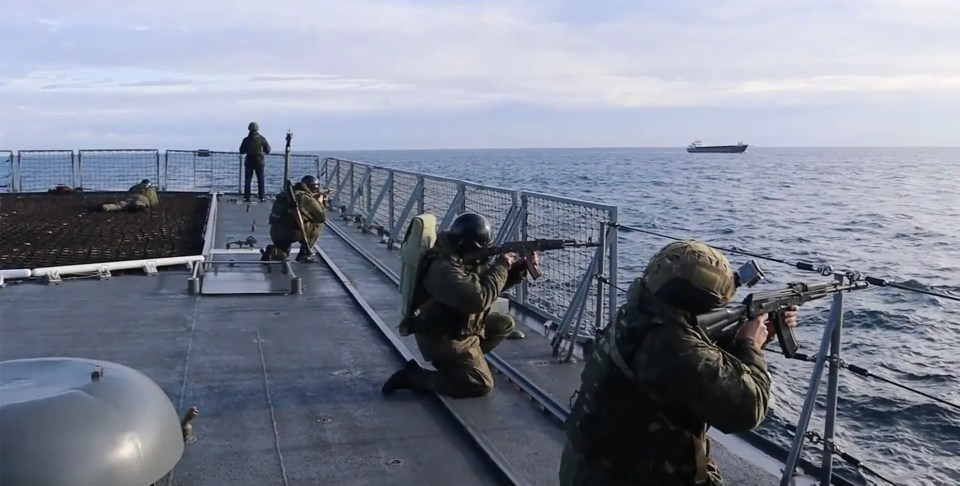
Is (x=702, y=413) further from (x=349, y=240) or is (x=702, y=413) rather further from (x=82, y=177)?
(x=82, y=177)

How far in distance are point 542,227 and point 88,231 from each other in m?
8.60

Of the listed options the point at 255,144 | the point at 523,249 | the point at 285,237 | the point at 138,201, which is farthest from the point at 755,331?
the point at 255,144

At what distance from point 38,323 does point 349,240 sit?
22.2 feet

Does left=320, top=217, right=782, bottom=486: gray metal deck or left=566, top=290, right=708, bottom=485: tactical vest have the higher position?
left=566, top=290, right=708, bottom=485: tactical vest

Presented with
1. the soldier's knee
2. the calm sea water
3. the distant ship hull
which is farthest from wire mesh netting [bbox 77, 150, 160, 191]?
the distant ship hull

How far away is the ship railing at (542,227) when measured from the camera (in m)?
7.00

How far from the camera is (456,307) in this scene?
5.84 m

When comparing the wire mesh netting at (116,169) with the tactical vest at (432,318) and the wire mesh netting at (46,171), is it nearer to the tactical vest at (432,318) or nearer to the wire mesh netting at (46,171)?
the wire mesh netting at (46,171)

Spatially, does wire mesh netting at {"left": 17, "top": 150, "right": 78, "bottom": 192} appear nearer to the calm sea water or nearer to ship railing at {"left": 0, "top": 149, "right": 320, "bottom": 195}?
ship railing at {"left": 0, "top": 149, "right": 320, "bottom": 195}

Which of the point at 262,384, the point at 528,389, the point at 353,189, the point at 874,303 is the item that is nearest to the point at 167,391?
the point at 262,384

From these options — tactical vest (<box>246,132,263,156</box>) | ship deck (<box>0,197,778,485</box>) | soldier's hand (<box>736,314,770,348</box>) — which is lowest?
ship deck (<box>0,197,778,485</box>)

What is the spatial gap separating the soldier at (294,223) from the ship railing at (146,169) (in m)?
12.6

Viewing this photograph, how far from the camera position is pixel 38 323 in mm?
8125

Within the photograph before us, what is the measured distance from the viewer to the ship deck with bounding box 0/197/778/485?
16.2 feet
